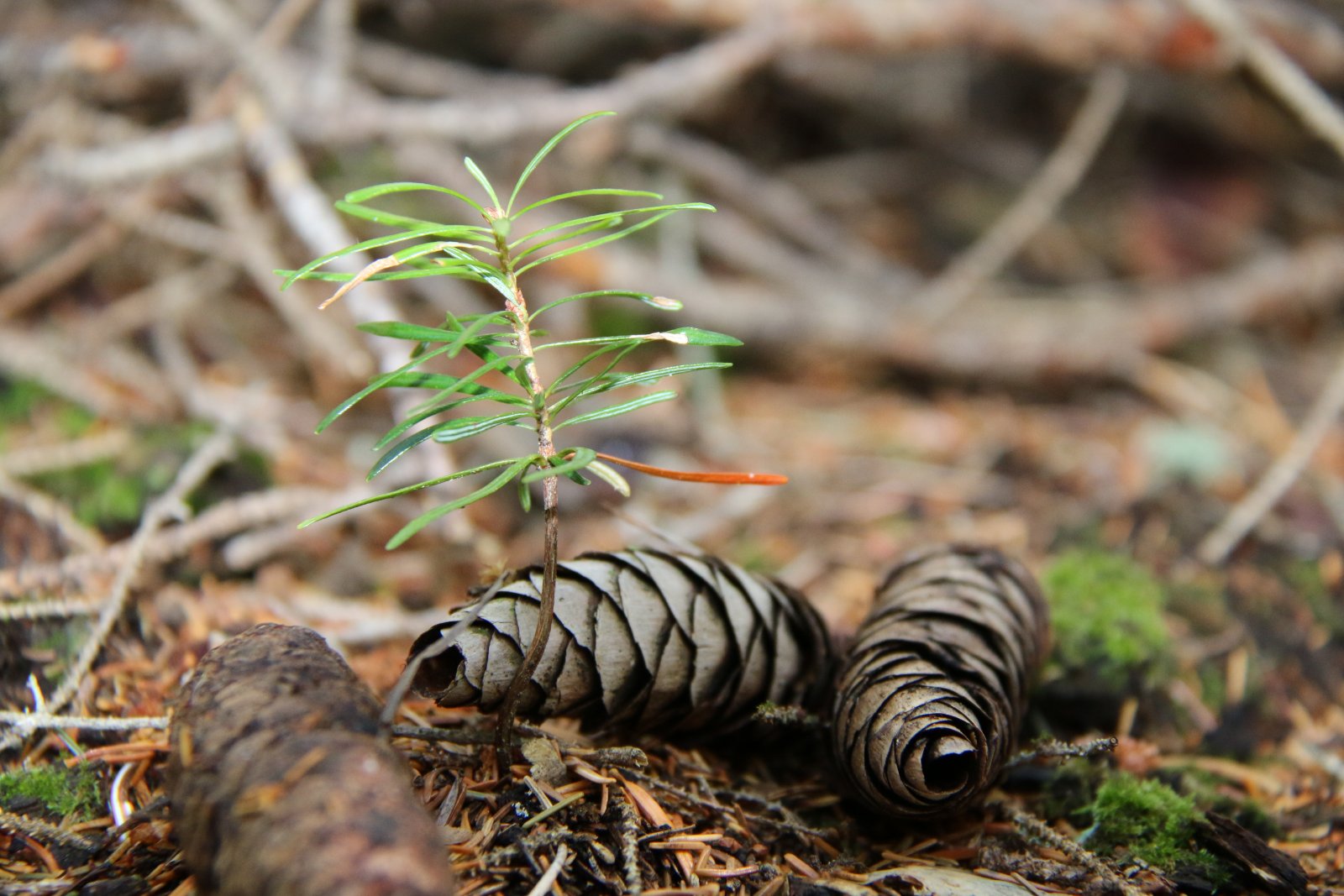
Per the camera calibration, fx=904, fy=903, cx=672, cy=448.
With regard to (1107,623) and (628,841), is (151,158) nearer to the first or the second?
(628,841)

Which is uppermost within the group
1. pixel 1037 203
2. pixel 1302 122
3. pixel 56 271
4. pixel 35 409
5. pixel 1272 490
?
pixel 1302 122

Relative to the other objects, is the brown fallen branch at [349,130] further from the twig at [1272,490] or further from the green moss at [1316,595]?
the green moss at [1316,595]

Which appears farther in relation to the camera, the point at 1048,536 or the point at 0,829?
the point at 1048,536

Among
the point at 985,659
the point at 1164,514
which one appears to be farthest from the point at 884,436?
the point at 985,659

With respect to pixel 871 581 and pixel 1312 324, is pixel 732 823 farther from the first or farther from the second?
pixel 1312 324

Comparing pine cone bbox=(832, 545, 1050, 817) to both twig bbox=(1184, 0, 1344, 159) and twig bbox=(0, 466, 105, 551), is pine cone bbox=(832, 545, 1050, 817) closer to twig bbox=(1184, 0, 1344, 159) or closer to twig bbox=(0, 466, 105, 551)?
twig bbox=(0, 466, 105, 551)

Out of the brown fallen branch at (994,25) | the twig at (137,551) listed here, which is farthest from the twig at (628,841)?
the brown fallen branch at (994,25)

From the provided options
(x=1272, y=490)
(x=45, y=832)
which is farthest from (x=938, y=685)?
(x=1272, y=490)
